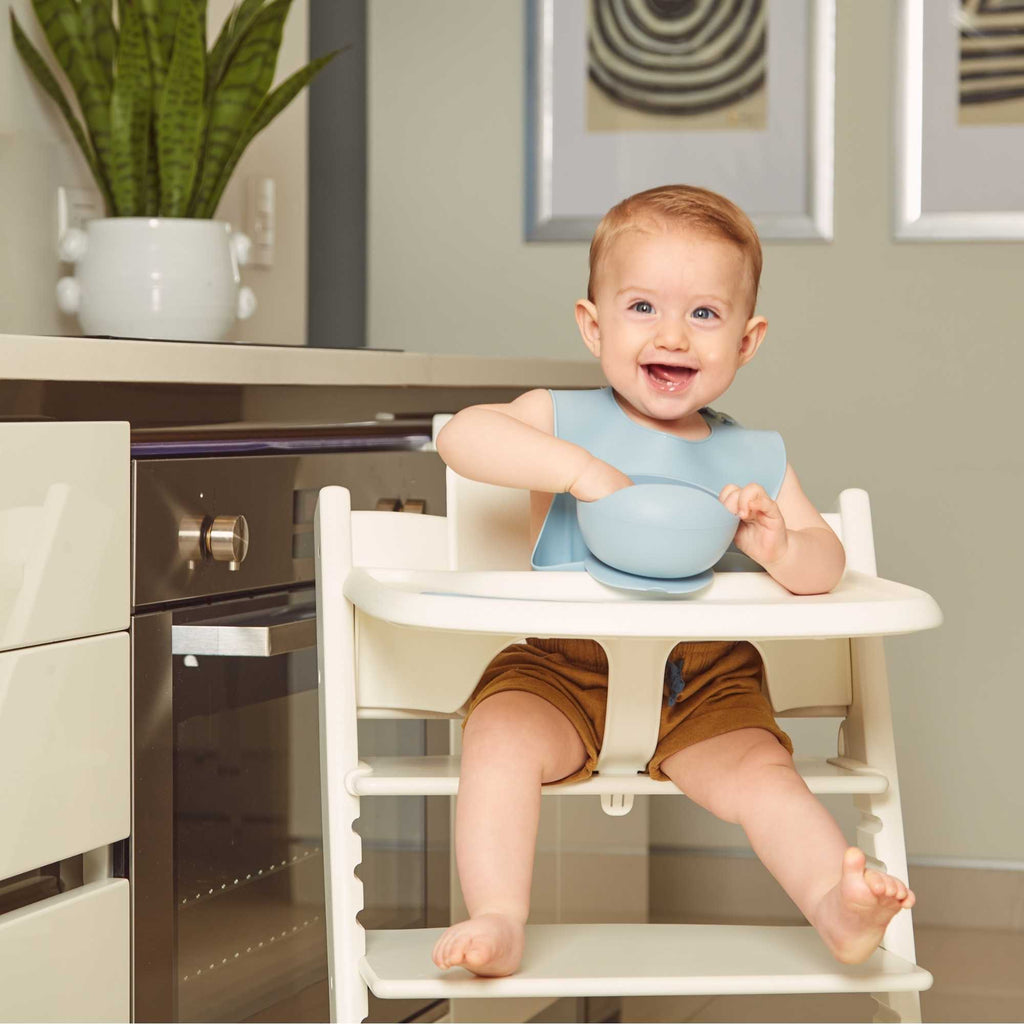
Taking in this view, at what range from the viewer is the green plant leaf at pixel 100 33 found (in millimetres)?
1711

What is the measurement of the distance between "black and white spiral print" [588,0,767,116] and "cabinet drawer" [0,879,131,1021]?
168 centimetres

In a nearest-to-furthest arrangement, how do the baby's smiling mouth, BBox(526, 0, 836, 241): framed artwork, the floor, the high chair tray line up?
the high chair tray → the baby's smiling mouth → the floor → BBox(526, 0, 836, 241): framed artwork

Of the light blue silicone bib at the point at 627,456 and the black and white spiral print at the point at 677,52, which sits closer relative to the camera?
the light blue silicone bib at the point at 627,456

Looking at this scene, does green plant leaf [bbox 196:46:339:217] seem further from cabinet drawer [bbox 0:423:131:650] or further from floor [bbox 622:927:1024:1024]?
floor [bbox 622:927:1024:1024]

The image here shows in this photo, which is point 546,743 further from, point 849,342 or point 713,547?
point 849,342

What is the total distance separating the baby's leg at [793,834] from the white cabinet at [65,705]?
43cm

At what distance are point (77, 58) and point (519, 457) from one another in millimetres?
945

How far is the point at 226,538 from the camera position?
124 cm

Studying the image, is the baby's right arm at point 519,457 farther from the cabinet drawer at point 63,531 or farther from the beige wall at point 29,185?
the beige wall at point 29,185

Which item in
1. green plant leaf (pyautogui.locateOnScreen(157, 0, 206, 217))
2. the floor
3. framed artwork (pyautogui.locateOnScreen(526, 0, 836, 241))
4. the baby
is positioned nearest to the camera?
the baby

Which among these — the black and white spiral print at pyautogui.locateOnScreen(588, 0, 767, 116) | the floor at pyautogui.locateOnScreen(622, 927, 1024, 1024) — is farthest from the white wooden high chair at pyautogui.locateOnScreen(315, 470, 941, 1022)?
the black and white spiral print at pyautogui.locateOnScreen(588, 0, 767, 116)

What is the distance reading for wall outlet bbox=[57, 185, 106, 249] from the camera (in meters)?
1.81

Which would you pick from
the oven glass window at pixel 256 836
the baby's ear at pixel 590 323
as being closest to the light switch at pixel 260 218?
the oven glass window at pixel 256 836

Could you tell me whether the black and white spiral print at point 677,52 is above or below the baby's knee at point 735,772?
above
